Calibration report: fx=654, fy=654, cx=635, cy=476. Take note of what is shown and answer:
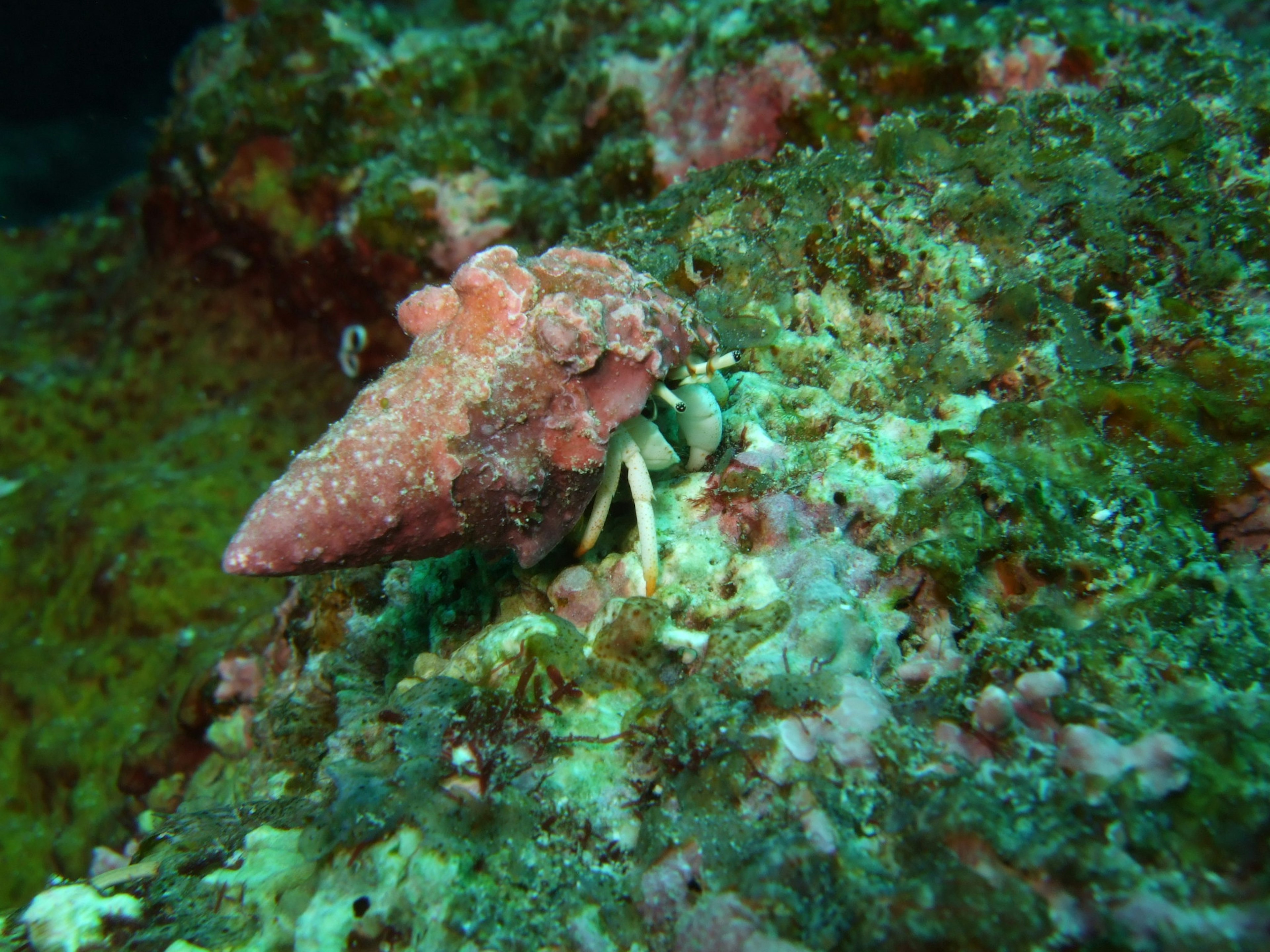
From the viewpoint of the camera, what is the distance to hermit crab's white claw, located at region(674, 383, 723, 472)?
2.62m

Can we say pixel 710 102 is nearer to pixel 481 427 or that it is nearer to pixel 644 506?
pixel 644 506

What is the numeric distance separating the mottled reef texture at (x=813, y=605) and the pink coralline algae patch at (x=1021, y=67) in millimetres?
27

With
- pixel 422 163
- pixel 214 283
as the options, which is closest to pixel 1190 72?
pixel 422 163

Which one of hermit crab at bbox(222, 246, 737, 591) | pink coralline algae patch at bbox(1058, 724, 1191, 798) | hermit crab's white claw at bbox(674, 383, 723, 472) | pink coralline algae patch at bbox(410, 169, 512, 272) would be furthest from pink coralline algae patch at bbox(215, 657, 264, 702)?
pink coralline algae patch at bbox(1058, 724, 1191, 798)

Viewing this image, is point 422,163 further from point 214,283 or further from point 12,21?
point 12,21

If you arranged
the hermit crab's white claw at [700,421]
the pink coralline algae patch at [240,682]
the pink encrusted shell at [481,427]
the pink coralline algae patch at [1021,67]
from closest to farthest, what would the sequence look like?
the pink encrusted shell at [481,427] → the hermit crab's white claw at [700,421] → the pink coralline algae patch at [240,682] → the pink coralline algae patch at [1021,67]

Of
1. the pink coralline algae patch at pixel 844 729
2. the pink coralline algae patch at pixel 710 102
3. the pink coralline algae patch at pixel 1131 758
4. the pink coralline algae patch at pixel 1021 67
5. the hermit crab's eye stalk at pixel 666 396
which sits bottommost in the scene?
the pink coralline algae patch at pixel 1131 758

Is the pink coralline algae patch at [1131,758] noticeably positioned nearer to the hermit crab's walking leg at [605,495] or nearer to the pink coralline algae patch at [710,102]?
the hermit crab's walking leg at [605,495]

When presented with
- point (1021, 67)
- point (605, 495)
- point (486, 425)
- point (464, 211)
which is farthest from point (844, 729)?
point (464, 211)

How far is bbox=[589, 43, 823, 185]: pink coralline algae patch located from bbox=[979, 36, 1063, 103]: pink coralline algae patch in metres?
1.12

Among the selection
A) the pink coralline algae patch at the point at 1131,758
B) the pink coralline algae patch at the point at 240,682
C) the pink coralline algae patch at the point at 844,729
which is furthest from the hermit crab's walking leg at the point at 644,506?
the pink coralline algae patch at the point at 240,682

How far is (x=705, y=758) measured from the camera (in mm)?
1880

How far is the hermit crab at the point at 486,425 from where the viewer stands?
1.98m

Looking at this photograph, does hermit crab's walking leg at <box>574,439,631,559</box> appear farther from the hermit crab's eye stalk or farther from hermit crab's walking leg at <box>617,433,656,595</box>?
the hermit crab's eye stalk
